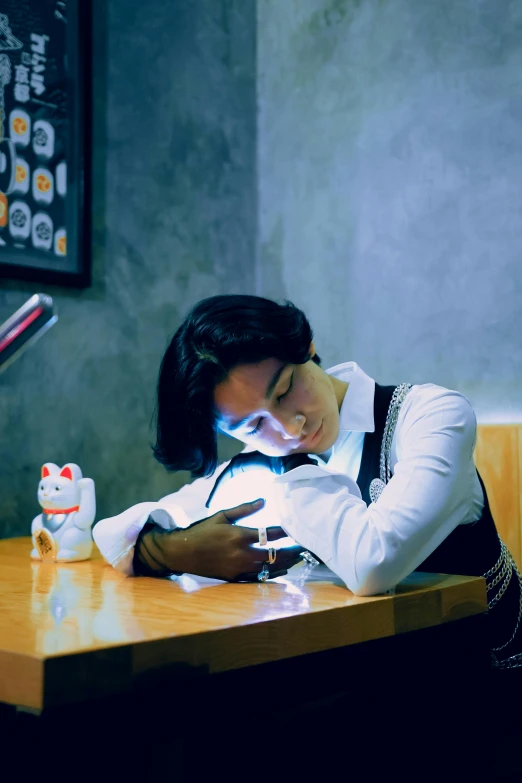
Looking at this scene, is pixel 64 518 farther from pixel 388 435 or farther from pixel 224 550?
pixel 388 435

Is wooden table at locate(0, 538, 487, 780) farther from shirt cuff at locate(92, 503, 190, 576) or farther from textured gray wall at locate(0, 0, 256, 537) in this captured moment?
textured gray wall at locate(0, 0, 256, 537)

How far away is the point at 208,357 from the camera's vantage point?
4.48 ft

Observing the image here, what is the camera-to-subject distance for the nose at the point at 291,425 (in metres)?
1.34

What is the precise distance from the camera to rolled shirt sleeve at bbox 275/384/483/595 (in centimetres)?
113

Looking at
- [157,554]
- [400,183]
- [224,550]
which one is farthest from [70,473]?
[400,183]

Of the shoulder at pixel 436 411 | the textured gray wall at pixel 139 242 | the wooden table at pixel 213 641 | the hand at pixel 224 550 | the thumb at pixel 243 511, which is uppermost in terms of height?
the textured gray wall at pixel 139 242

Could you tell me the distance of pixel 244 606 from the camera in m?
1.05

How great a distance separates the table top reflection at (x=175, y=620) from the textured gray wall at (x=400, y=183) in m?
1.10

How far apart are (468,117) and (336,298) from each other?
2.17 ft

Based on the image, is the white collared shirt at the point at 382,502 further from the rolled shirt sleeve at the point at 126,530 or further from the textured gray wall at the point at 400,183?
the textured gray wall at the point at 400,183

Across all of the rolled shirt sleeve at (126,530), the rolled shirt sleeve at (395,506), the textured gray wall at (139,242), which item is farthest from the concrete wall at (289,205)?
the rolled shirt sleeve at (395,506)

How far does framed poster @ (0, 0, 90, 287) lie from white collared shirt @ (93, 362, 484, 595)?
0.99m

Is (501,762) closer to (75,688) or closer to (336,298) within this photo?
(75,688)

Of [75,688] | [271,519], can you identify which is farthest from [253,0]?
[75,688]
